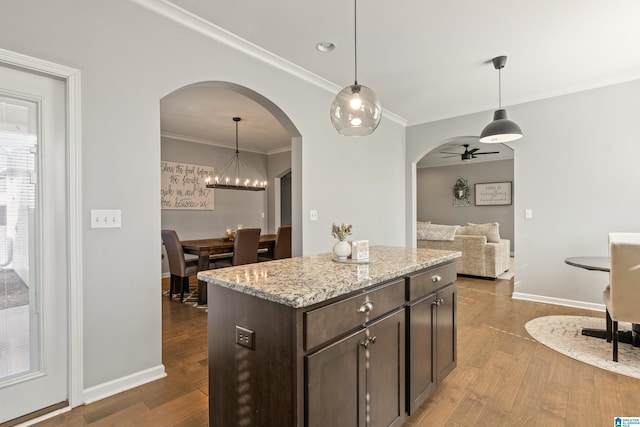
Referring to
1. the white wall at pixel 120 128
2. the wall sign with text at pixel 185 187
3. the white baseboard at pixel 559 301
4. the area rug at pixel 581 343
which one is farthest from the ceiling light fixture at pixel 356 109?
the wall sign with text at pixel 185 187

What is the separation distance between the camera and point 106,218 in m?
2.04

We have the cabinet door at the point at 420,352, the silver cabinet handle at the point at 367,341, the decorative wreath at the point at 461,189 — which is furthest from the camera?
the decorative wreath at the point at 461,189

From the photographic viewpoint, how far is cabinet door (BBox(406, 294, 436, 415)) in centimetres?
173

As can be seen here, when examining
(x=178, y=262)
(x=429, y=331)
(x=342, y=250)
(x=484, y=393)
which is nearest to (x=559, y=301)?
(x=484, y=393)

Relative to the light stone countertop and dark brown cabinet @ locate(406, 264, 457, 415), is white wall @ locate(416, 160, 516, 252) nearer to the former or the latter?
dark brown cabinet @ locate(406, 264, 457, 415)

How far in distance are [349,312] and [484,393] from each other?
141 cm

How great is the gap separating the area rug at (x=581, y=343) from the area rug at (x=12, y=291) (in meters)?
3.82

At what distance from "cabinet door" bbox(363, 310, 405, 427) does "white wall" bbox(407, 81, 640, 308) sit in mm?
3425

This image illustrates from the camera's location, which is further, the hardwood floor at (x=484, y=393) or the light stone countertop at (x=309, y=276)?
the hardwood floor at (x=484, y=393)

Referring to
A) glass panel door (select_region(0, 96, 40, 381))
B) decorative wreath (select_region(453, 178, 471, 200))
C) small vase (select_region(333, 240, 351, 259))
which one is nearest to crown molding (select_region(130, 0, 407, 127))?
glass panel door (select_region(0, 96, 40, 381))

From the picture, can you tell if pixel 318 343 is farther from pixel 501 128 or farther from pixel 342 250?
pixel 501 128

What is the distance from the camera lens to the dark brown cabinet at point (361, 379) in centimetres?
121

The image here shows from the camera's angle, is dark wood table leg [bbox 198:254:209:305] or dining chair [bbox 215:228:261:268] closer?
dark wood table leg [bbox 198:254:209:305]

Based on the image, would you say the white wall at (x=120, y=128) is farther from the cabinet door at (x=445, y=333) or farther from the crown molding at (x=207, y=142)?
the crown molding at (x=207, y=142)
